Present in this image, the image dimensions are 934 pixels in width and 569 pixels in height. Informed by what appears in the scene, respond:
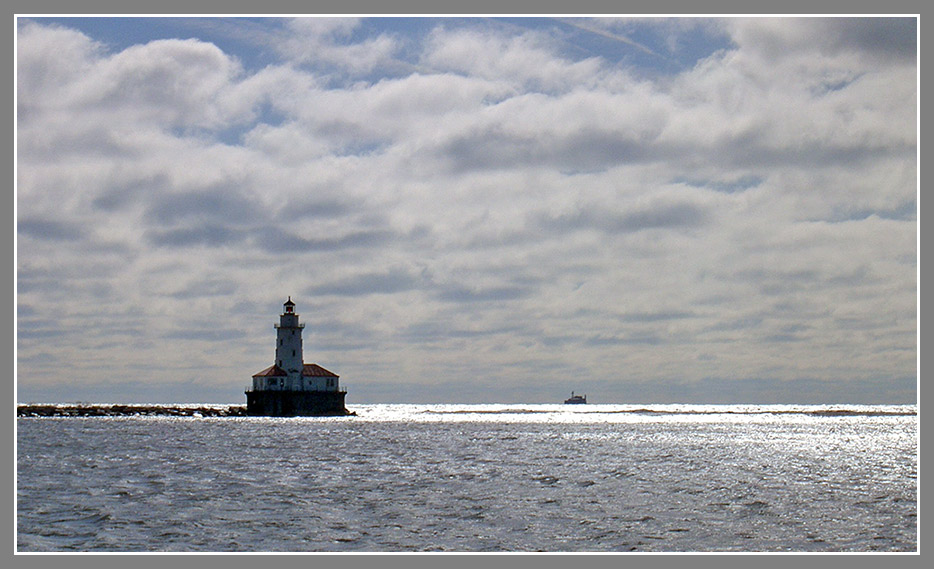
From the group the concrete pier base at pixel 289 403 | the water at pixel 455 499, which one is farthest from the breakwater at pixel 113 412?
the water at pixel 455 499

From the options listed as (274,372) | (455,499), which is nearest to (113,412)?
(274,372)

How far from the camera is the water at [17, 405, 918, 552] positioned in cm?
2703

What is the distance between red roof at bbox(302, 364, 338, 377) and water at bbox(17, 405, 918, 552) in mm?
58555

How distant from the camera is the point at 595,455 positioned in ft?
194

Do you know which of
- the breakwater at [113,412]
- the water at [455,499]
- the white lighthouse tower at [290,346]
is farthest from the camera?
the breakwater at [113,412]

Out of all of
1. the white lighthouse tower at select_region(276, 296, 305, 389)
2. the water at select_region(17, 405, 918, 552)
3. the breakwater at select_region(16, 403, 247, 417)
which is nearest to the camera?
the water at select_region(17, 405, 918, 552)

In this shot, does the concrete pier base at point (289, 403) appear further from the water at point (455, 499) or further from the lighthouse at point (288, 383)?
the water at point (455, 499)

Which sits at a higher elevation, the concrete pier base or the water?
the water

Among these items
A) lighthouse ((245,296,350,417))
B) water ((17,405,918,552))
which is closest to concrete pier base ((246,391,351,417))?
lighthouse ((245,296,350,417))

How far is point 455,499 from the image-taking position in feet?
116

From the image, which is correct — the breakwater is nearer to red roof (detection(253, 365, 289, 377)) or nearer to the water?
red roof (detection(253, 365, 289, 377))

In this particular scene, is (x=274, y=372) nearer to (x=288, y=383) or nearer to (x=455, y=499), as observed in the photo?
(x=288, y=383)

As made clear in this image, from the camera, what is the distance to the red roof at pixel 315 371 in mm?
122062

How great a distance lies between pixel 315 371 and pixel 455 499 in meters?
89.6
